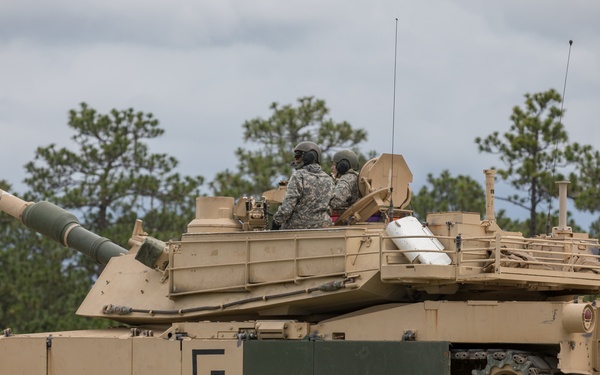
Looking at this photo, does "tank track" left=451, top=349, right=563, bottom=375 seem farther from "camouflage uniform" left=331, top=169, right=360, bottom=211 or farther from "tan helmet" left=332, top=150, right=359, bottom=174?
"tan helmet" left=332, top=150, right=359, bottom=174

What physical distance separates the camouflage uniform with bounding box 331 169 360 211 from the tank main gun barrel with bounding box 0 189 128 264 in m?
4.03

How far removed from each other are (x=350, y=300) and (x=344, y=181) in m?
2.41

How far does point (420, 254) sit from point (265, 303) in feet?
8.05

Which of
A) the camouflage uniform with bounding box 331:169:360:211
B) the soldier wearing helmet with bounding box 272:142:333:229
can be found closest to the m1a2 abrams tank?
the camouflage uniform with bounding box 331:169:360:211

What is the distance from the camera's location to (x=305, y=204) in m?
21.0

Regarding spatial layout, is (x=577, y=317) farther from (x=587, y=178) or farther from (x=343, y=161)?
(x=587, y=178)

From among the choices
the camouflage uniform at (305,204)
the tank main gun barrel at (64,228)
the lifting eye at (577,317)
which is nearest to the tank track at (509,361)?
the lifting eye at (577,317)

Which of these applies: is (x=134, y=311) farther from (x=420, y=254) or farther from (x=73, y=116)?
(x=73, y=116)

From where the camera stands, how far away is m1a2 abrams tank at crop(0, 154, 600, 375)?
738 inches

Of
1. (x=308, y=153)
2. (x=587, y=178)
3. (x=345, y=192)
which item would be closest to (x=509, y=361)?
(x=345, y=192)

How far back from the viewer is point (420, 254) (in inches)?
751

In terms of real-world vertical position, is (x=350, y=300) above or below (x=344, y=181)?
below

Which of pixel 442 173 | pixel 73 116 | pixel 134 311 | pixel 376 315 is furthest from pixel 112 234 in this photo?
pixel 376 315

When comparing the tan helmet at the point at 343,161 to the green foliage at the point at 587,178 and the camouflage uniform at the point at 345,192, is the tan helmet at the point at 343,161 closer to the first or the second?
the camouflage uniform at the point at 345,192
